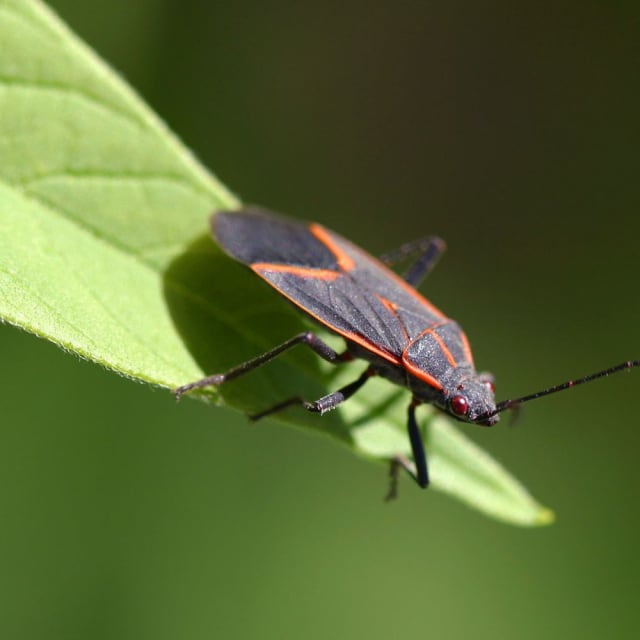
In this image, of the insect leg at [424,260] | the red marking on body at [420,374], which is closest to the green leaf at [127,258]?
the red marking on body at [420,374]

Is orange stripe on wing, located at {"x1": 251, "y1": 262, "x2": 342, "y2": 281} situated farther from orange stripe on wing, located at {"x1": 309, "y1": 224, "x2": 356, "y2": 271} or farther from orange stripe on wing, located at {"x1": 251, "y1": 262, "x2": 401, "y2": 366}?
orange stripe on wing, located at {"x1": 309, "y1": 224, "x2": 356, "y2": 271}

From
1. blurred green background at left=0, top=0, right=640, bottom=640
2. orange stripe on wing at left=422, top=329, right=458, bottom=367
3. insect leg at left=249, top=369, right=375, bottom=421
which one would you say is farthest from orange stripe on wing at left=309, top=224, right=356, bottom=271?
blurred green background at left=0, top=0, right=640, bottom=640

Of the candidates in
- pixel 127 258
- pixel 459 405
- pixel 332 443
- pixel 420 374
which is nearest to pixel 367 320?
pixel 420 374

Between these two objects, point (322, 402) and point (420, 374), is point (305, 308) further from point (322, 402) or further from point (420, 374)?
point (420, 374)

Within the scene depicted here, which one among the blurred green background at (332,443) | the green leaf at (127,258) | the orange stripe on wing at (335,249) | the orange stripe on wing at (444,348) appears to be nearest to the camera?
the green leaf at (127,258)

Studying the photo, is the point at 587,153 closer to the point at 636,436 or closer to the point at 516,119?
the point at 516,119

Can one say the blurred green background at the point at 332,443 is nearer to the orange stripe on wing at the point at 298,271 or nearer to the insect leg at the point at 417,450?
the orange stripe on wing at the point at 298,271
